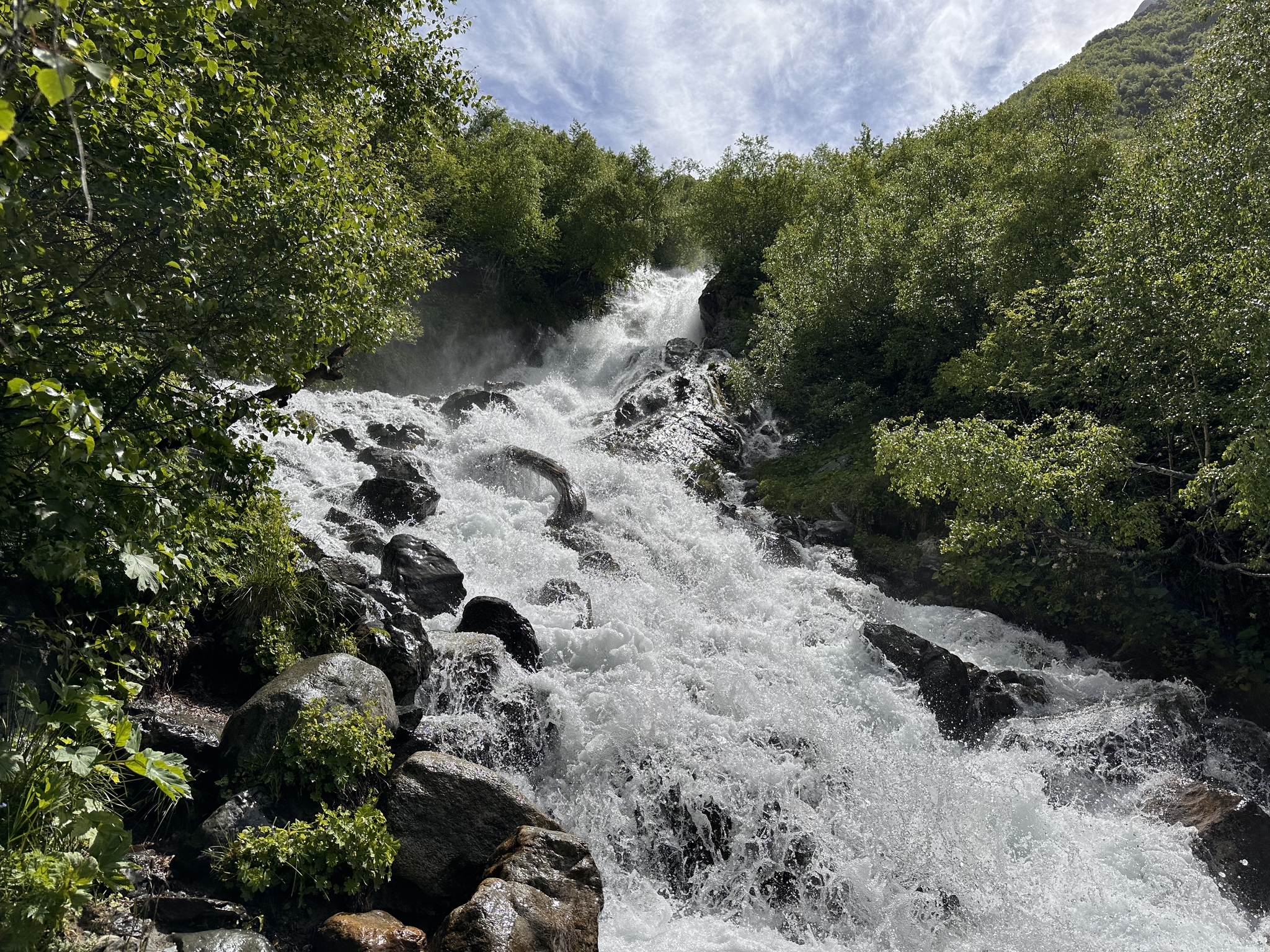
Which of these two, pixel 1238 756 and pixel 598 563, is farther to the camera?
pixel 598 563

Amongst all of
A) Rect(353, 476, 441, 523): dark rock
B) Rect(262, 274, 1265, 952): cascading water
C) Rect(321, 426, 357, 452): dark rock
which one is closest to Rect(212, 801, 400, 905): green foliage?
Rect(262, 274, 1265, 952): cascading water

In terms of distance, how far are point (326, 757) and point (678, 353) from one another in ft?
85.9

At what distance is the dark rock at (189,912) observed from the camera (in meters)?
5.32

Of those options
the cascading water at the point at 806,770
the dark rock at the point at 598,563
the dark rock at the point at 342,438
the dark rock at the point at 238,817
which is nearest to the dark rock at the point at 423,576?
the cascading water at the point at 806,770

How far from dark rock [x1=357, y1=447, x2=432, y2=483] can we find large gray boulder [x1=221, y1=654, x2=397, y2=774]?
8.91 meters

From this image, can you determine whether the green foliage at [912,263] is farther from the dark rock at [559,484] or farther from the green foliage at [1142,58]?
the green foliage at [1142,58]

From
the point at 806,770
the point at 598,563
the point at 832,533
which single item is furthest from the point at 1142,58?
the point at 806,770

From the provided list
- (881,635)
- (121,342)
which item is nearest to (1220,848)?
(881,635)

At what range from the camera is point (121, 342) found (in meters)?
4.44

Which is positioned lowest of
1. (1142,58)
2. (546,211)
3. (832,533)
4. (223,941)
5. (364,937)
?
(223,941)

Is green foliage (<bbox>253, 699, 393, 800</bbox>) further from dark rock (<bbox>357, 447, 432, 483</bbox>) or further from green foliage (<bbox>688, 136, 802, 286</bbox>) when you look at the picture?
green foliage (<bbox>688, 136, 802, 286</bbox>)

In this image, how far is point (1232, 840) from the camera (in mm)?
8602

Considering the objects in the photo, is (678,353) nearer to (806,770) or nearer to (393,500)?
(393,500)

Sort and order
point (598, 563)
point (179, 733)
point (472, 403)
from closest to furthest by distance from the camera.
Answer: point (179, 733) < point (598, 563) < point (472, 403)
